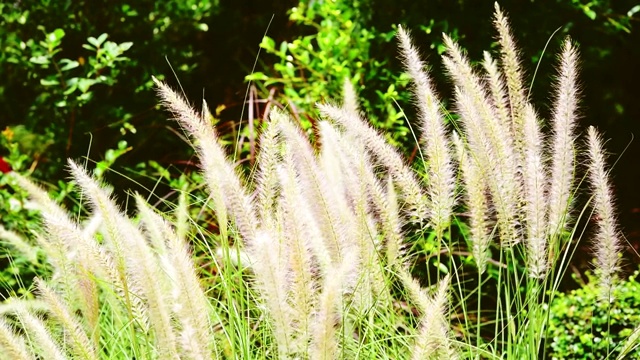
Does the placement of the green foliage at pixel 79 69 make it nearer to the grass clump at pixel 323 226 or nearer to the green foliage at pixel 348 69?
the green foliage at pixel 348 69

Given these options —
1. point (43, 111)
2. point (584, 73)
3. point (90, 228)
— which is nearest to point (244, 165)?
point (43, 111)

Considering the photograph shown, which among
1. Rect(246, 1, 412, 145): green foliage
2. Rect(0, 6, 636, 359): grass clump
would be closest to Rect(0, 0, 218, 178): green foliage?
Rect(246, 1, 412, 145): green foliage

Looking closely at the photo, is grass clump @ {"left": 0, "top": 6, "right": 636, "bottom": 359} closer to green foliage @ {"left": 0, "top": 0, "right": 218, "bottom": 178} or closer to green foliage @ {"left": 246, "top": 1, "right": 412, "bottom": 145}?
green foliage @ {"left": 246, "top": 1, "right": 412, "bottom": 145}

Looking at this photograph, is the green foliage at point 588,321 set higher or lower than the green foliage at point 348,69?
lower

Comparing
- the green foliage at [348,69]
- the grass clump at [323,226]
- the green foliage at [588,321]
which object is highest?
the green foliage at [348,69]

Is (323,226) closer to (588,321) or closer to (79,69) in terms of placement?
(588,321)

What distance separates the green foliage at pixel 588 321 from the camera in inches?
Result: 117

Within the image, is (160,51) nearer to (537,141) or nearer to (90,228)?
(90,228)

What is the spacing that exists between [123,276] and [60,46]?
118 inches

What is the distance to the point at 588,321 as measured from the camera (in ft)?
10.4

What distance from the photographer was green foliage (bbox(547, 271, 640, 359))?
2.96m

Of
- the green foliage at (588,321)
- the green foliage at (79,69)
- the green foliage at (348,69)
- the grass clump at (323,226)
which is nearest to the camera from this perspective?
the grass clump at (323,226)

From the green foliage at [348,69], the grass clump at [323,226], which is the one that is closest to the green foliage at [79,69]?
the green foliage at [348,69]

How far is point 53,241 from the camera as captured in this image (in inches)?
78.9
